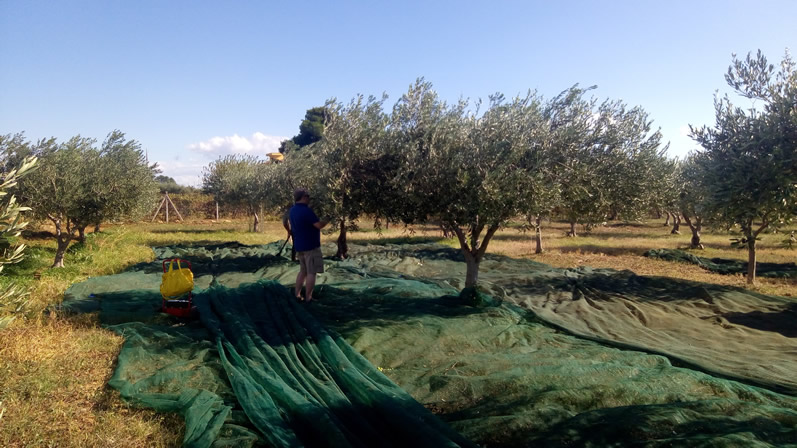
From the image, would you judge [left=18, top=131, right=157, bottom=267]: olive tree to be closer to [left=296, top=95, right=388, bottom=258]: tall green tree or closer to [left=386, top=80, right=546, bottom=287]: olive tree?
[left=296, top=95, right=388, bottom=258]: tall green tree

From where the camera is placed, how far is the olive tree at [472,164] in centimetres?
808

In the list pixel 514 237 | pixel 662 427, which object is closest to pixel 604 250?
pixel 514 237

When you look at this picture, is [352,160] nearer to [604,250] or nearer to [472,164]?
[472,164]

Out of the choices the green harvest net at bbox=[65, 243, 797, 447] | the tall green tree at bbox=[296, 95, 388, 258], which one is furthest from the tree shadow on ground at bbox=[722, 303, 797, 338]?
the tall green tree at bbox=[296, 95, 388, 258]

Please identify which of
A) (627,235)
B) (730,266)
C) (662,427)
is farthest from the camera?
(627,235)

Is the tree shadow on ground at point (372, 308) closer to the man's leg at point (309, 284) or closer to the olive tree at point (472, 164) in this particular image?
the man's leg at point (309, 284)

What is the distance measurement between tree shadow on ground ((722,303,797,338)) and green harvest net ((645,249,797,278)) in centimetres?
807

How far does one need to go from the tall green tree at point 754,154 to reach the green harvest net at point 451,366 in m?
2.16

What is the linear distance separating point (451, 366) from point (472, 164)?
377cm

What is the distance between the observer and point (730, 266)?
18.1m

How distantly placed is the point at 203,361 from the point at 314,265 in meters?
3.04

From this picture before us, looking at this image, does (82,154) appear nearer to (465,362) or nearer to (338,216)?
(338,216)

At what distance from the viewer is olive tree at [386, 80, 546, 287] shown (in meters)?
8.08

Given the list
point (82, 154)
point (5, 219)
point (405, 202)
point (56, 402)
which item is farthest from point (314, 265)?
point (82, 154)
